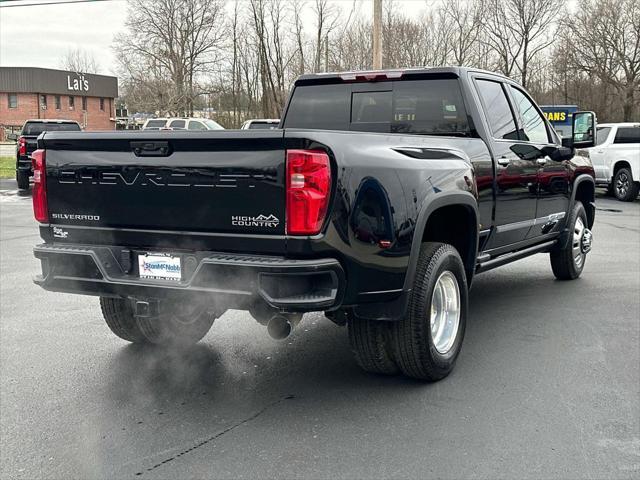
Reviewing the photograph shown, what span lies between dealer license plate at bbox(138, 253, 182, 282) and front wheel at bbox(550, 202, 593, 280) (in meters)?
4.68

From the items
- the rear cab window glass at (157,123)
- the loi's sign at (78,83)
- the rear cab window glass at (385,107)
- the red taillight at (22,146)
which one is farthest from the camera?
the loi's sign at (78,83)

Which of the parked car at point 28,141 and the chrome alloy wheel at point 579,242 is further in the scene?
the parked car at point 28,141

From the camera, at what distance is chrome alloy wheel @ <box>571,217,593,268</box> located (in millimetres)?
7512

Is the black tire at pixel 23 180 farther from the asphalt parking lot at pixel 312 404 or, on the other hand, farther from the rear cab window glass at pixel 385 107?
the rear cab window glass at pixel 385 107

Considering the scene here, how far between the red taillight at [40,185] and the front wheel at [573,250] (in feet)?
16.6

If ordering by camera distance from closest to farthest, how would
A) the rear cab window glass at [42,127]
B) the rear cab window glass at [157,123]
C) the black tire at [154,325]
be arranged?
the black tire at [154,325] → the rear cab window glass at [42,127] → the rear cab window glass at [157,123]

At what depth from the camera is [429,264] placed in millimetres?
4297

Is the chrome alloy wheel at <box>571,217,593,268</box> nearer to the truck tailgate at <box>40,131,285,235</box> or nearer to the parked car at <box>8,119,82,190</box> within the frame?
the truck tailgate at <box>40,131,285,235</box>

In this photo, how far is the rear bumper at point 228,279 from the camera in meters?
3.55

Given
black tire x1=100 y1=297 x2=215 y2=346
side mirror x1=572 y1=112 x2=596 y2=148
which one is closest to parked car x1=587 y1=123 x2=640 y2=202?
side mirror x1=572 y1=112 x2=596 y2=148

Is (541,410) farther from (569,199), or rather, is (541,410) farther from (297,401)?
(569,199)

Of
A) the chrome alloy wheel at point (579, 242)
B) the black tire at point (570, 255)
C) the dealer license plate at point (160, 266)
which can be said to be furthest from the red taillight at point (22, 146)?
the dealer license plate at point (160, 266)

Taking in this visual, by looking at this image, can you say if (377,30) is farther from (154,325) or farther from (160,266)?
(160,266)

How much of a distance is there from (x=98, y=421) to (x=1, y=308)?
3213 mm
